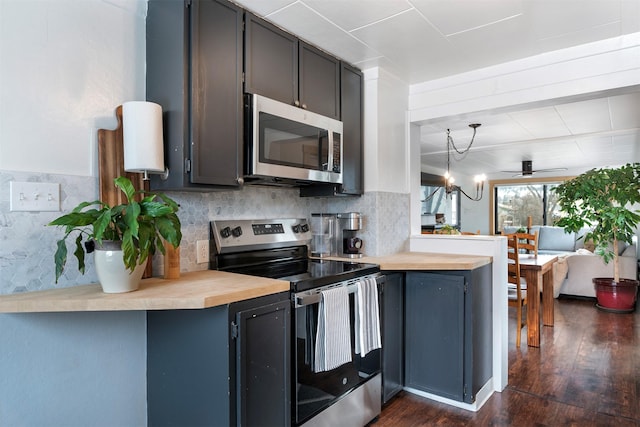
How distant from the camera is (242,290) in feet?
4.94

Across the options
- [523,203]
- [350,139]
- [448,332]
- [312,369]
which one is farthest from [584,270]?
[312,369]

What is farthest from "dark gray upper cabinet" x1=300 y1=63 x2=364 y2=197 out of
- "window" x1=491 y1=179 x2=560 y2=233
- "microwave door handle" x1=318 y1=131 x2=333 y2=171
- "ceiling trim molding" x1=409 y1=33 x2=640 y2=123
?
"window" x1=491 y1=179 x2=560 y2=233

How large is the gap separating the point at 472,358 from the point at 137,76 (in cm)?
236

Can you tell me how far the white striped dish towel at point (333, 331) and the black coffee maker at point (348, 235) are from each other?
675 mm

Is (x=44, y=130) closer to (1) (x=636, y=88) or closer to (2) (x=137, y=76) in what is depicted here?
(2) (x=137, y=76)

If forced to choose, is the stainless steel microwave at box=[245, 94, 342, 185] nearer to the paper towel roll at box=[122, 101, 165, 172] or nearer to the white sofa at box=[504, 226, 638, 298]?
the paper towel roll at box=[122, 101, 165, 172]

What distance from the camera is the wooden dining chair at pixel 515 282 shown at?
3572 millimetres

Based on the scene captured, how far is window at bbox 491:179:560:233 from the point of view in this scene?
8.51m

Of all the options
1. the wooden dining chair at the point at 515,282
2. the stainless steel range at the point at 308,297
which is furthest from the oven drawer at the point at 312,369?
the wooden dining chair at the point at 515,282

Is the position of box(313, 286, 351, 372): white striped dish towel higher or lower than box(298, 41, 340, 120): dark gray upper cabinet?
lower

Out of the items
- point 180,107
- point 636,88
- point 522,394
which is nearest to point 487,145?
point 636,88

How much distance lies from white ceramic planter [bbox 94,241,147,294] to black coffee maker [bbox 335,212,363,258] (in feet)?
4.88

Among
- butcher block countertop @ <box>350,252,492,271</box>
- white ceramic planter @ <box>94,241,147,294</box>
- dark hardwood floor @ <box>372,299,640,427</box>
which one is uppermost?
white ceramic planter @ <box>94,241,147,294</box>

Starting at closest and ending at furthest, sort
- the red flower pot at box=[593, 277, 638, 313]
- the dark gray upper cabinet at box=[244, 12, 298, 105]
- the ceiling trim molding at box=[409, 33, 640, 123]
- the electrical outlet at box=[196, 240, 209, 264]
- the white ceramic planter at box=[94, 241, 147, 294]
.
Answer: the white ceramic planter at box=[94, 241, 147, 294]
the dark gray upper cabinet at box=[244, 12, 298, 105]
the electrical outlet at box=[196, 240, 209, 264]
the ceiling trim molding at box=[409, 33, 640, 123]
the red flower pot at box=[593, 277, 638, 313]
